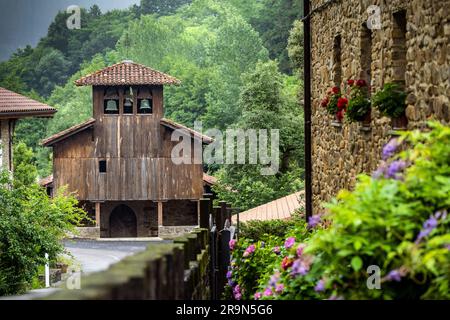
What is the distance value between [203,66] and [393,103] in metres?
93.5

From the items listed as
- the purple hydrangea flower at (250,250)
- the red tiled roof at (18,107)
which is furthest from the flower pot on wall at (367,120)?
the red tiled roof at (18,107)

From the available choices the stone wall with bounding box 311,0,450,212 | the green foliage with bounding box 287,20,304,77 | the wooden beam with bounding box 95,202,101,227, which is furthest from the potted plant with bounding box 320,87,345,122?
the wooden beam with bounding box 95,202,101,227

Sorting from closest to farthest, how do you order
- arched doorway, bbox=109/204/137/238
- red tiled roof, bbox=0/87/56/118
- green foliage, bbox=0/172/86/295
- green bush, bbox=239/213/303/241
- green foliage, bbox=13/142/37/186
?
1. green foliage, bbox=0/172/86/295
2. green bush, bbox=239/213/303/241
3. red tiled roof, bbox=0/87/56/118
4. arched doorway, bbox=109/204/137/238
5. green foliage, bbox=13/142/37/186

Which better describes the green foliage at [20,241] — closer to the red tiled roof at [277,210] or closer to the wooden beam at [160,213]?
the red tiled roof at [277,210]

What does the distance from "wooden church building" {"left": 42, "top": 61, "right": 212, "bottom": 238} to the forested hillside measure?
7.70 ft

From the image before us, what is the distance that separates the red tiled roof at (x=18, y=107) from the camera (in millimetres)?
41031

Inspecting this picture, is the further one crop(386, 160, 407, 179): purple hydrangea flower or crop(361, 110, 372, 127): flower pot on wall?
crop(361, 110, 372, 127): flower pot on wall

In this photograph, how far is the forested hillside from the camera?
180 ft

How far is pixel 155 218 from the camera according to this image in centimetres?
5666

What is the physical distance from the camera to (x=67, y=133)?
53969 mm

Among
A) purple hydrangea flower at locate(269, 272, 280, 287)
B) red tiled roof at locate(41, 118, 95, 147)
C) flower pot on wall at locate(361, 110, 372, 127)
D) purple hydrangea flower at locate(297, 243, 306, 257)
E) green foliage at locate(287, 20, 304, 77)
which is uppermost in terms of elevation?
green foliage at locate(287, 20, 304, 77)

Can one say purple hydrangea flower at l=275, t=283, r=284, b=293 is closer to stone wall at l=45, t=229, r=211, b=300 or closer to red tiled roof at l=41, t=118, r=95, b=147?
stone wall at l=45, t=229, r=211, b=300

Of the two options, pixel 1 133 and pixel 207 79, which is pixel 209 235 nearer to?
pixel 1 133

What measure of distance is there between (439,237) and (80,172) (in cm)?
4901
